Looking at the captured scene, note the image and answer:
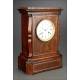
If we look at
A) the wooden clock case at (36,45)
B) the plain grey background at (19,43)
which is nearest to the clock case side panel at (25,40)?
the wooden clock case at (36,45)

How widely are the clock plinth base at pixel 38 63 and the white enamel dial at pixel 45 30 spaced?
0.25 metres

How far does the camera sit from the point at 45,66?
3096 millimetres

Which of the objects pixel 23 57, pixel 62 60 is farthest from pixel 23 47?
pixel 62 60

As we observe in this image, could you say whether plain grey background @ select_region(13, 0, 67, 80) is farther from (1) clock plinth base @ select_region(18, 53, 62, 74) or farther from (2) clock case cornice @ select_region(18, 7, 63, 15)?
(2) clock case cornice @ select_region(18, 7, 63, 15)

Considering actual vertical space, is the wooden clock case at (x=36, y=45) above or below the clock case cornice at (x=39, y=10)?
below

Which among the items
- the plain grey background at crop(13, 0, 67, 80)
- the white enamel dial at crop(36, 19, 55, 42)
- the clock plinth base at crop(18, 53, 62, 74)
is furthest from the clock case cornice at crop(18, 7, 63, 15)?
the clock plinth base at crop(18, 53, 62, 74)

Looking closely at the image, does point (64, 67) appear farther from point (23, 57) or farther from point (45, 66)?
point (23, 57)

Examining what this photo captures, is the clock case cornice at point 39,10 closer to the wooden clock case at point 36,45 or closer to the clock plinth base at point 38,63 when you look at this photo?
the wooden clock case at point 36,45

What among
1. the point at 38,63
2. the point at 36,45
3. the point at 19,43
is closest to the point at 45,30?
the point at 36,45

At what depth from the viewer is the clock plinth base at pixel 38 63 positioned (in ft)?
9.78

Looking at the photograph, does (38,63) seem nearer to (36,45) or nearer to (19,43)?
(36,45)

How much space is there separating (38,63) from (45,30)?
42 centimetres

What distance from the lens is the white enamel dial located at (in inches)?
117

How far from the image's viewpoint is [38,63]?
302 cm
